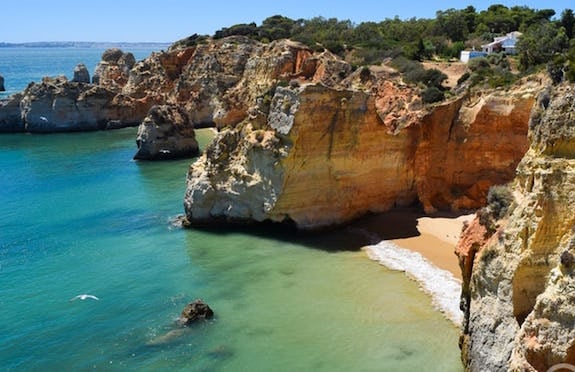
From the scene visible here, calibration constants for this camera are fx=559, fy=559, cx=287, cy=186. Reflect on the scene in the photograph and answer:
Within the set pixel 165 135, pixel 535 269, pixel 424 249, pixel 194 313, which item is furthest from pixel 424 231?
pixel 165 135

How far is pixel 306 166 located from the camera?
25.4m

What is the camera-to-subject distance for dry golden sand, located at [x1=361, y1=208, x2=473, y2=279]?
75.4 ft

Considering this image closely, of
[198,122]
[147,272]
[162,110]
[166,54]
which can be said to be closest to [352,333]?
[147,272]

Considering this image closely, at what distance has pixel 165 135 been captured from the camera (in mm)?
45906

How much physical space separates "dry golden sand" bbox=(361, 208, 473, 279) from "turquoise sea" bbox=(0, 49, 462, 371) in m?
1.45

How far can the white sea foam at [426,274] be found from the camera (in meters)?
18.9

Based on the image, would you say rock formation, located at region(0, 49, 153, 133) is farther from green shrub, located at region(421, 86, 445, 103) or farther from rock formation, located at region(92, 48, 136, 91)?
green shrub, located at region(421, 86, 445, 103)

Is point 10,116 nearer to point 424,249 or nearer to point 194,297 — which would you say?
point 194,297

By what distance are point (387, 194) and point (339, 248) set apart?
14.5 ft

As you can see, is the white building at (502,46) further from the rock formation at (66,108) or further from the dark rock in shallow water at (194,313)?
the dark rock in shallow water at (194,313)

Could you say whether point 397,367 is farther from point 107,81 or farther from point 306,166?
point 107,81

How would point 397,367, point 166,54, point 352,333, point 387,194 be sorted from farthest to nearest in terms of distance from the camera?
point 166,54 < point 387,194 < point 352,333 < point 397,367

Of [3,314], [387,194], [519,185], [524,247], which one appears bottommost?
[3,314]

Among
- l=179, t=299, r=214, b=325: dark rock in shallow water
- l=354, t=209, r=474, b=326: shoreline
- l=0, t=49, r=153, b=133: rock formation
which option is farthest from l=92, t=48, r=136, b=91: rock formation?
l=179, t=299, r=214, b=325: dark rock in shallow water
